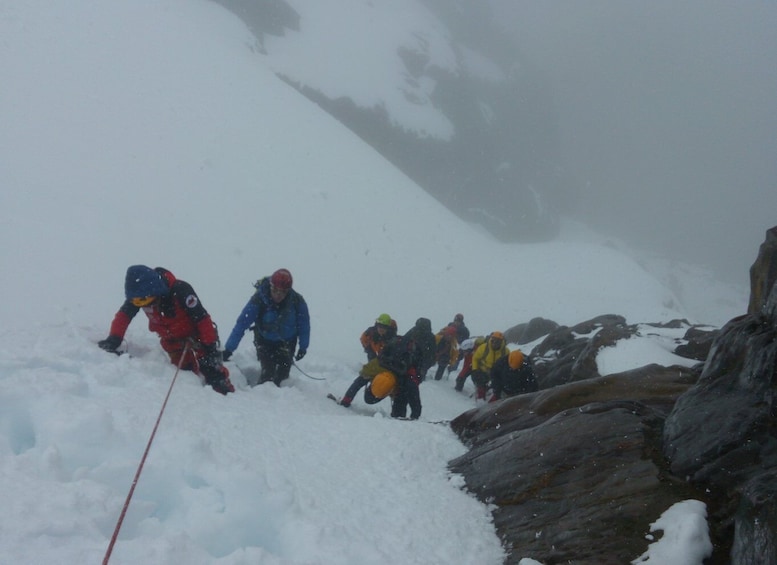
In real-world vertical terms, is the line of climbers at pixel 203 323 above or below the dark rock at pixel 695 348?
below

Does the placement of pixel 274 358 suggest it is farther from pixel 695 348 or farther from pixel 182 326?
pixel 695 348

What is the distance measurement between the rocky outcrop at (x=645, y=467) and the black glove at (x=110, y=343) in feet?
12.3

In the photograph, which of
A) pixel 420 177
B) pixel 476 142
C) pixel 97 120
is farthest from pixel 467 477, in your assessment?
pixel 476 142

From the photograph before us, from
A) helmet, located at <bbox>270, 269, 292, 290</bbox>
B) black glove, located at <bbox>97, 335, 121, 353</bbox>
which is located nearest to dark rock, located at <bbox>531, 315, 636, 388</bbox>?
helmet, located at <bbox>270, 269, 292, 290</bbox>

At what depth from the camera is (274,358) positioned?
6.87 meters

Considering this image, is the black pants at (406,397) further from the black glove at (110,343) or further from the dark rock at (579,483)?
the black glove at (110,343)

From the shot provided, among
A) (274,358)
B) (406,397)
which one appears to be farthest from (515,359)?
(274,358)

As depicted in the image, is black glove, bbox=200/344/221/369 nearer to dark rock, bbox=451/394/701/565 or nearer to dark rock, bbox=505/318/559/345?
dark rock, bbox=451/394/701/565

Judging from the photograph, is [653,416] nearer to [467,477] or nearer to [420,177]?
[467,477]

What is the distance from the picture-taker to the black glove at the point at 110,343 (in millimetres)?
5207

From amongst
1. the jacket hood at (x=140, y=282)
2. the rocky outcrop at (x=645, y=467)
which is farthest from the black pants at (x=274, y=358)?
the rocky outcrop at (x=645, y=467)

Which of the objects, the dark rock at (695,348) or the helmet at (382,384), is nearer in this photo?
the helmet at (382,384)

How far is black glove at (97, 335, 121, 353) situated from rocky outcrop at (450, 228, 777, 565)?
3.74m

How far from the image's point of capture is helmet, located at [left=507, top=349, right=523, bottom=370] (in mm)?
8391
